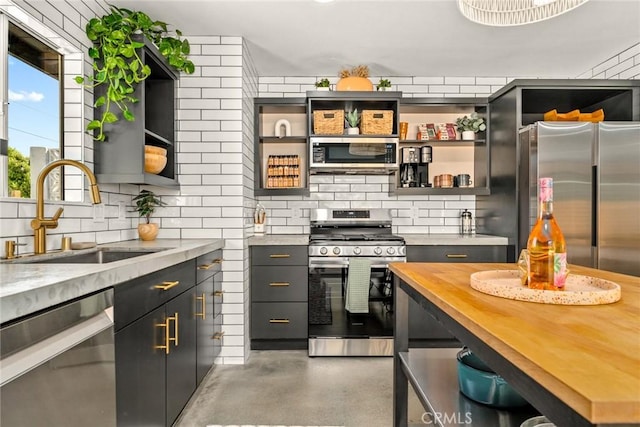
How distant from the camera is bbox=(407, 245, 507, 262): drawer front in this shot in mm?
3379

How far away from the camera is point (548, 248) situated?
3.76 feet

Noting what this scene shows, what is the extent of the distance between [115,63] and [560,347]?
2.49m

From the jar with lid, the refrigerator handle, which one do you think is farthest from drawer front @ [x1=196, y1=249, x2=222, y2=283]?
the refrigerator handle

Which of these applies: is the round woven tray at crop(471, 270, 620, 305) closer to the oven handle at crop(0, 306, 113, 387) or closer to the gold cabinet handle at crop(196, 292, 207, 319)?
the oven handle at crop(0, 306, 113, 387)

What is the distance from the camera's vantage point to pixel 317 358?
324 cm

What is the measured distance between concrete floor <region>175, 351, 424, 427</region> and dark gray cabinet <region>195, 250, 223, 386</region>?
7.1 inches

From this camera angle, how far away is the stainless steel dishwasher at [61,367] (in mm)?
921

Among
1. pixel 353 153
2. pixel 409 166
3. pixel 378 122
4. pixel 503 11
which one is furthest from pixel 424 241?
pixel 503 11

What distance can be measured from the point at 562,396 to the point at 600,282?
2.79 ft

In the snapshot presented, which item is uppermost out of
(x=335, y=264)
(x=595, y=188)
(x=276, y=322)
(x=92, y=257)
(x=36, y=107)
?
(x=36, y=107)

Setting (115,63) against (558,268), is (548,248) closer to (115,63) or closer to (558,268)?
(558,268)

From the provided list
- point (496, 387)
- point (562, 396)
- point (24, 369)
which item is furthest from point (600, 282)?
point (24, 369)

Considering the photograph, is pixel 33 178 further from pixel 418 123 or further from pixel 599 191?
pixel 599 191

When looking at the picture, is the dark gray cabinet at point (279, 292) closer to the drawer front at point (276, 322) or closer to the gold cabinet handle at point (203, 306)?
the drawer front at point (276, 322)
